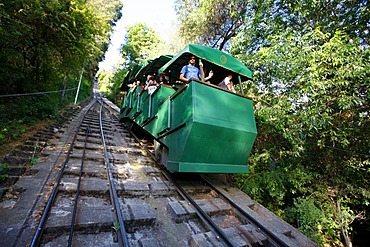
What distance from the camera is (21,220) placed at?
6.71ft

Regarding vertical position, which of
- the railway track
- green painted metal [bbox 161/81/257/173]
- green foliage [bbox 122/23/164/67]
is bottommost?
the railway track

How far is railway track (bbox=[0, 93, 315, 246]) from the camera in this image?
6.66 feet

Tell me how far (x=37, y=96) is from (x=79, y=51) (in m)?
2.70

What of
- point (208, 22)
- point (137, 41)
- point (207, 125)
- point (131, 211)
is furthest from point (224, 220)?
point (137, 41)

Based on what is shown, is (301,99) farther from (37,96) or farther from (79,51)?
(37,96)

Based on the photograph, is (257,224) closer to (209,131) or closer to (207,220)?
(207,220)

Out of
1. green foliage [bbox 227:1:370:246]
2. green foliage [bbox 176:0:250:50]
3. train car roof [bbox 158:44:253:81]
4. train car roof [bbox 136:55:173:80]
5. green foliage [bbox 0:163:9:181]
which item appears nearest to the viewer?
green foliage [bbox 0:163:9:181]

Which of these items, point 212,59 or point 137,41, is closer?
point 212,59

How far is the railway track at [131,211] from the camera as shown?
203 cm

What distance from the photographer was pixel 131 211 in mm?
2508

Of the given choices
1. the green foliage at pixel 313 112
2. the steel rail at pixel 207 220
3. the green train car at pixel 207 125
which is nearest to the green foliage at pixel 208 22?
the green foliage at pixel 313 112

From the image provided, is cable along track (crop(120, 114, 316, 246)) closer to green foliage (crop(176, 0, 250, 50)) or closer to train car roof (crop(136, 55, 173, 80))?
train car roof (crop(136, 55, 173, 80))

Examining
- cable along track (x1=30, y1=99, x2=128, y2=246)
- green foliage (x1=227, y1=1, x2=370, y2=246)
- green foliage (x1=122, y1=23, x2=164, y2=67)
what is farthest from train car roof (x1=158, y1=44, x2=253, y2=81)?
green foliage (x1=122, y1=23, x2=164, y2=67)

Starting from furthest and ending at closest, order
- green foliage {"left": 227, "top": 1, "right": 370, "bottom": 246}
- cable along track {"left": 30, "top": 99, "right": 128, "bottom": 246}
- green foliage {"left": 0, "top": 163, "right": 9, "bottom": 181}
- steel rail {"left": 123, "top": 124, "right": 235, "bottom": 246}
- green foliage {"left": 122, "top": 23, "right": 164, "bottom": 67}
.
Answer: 1. green foliage {"left": 122, "top": 23, "right": 164, "bottom": 67}
2. green foliage {"left": 227, "top": 1, "right": 370, "bottom": 246}
3. green foliage {"left": 0, "top": 163, "right": 9, "bottom": 181}
4. steel rail {"left": 123, "top": 124, "right": 235, "bottom": 246}
5. cable along track {"left": 30, "top": 99, "right": 128, "bottom": 246}
